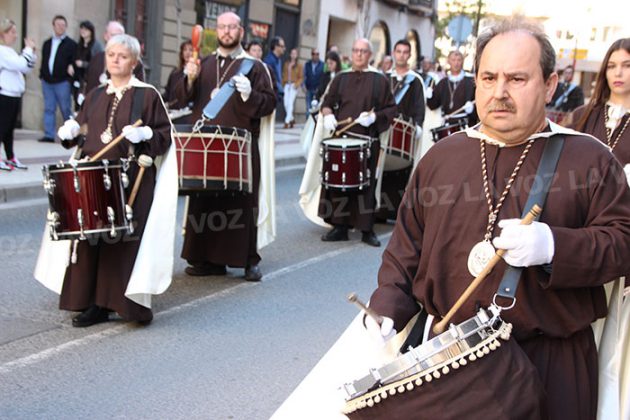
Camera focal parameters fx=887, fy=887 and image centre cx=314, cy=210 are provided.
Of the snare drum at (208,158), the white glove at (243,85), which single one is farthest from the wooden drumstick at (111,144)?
the white glove at (243,85)

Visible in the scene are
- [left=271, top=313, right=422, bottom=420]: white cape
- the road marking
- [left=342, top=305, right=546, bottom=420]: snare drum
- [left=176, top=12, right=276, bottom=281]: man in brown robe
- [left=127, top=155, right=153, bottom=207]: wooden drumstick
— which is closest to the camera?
[left=342, top=305, right=546, bottom=420]: snare drum

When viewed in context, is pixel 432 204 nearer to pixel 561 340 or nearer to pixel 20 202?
pixel 561 340

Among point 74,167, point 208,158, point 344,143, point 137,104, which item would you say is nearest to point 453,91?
point 344,143

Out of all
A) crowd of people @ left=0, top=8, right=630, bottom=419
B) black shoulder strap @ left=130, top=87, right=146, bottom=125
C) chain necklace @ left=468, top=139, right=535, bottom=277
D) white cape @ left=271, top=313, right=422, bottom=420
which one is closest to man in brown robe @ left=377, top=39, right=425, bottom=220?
crowd of people @ left=0, top=8, right=630, bottom=419

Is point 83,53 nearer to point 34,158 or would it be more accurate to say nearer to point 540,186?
point 34,158

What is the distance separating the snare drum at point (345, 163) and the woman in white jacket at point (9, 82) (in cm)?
436

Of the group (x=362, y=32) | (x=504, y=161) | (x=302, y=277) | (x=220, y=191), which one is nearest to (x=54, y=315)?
(x=220, y=191)

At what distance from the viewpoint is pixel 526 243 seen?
2.29m

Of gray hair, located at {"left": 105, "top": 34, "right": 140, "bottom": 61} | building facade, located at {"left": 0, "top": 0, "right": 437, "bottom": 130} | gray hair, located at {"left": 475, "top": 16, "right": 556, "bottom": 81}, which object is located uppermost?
building facade, located at {"left": 0, "top": 0, "right": 437, "bottom": 130}

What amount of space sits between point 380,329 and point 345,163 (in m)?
6.09

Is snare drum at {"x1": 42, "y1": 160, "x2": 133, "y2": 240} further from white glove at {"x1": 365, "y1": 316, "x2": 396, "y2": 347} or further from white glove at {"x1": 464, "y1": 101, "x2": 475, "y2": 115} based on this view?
white glove at {"x1": 464, "y1": 101, "x2": 475, "y2": 115}

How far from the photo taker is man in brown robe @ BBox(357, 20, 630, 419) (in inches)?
93.6

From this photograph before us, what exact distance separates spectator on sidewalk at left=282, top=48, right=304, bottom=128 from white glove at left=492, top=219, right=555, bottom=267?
18347 millimetres

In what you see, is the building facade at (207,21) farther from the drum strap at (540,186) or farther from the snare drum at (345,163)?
the drum strap at (540,186)
